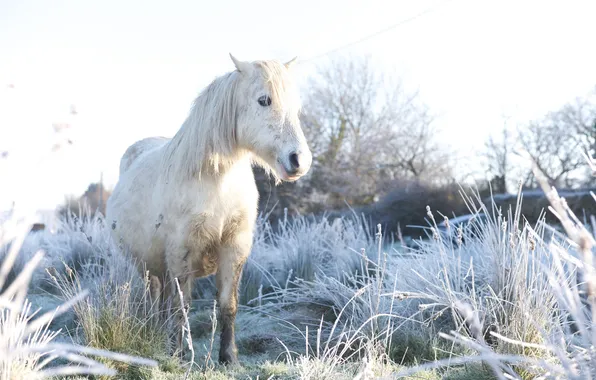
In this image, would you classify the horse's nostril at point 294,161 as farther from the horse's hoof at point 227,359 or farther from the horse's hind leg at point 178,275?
the horse's hoof at point 227,359

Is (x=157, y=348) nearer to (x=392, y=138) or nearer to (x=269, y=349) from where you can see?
(x=269, y=349)

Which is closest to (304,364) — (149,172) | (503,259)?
(503,259)

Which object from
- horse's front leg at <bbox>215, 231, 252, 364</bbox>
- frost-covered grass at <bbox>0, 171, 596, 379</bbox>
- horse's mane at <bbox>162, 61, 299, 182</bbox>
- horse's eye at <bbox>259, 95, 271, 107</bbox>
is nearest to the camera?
frost-covered grass at <bbox>0, 171, 596, 379</bbox>

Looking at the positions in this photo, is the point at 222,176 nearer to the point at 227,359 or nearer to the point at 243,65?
the point at 243,65

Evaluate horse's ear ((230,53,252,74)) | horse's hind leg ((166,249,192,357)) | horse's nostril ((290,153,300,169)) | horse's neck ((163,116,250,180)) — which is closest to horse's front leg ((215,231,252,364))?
horse's hind leg ((166,249,192,357))

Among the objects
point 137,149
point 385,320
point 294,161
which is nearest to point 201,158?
point 294,161

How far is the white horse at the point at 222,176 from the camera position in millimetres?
3523

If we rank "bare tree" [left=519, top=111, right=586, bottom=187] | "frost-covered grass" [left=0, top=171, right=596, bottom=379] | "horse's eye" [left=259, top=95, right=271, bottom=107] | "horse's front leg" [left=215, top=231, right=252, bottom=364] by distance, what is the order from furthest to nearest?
"bare tree" [left=519, top=111, right=586, bottom=187], "horse's front leg" [left=215, top=231, right=252, bottom=364], "horse's eye" [left=259, top=95, right=271, bottom=107], "frost-covered grass" [left=0, top=171, right=596, bottom=379]

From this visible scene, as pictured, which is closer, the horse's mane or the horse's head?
the horse's head

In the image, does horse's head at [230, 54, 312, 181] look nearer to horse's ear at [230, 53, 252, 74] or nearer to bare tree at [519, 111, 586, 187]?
horse's ear at [230, 53, 252, 74]

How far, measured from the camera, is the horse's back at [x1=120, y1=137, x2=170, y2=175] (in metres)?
5.20

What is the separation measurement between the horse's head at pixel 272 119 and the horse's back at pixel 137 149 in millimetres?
1769

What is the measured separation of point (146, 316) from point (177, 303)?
0.31 metres

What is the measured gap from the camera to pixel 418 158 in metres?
22.9
